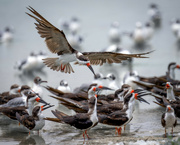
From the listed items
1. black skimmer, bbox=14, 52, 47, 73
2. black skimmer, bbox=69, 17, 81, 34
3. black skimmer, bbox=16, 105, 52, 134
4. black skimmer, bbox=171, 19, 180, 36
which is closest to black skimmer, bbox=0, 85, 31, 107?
black skimmer, bbox=16, 105, 52, 134

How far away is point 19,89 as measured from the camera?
9586 millimetres

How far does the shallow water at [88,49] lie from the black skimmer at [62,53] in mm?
1125

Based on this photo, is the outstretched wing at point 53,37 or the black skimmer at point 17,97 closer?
the outstretched wing at point 53,37

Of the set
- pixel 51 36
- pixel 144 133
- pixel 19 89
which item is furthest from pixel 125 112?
pixel 19 89

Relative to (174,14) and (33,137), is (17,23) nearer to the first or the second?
(174,14)

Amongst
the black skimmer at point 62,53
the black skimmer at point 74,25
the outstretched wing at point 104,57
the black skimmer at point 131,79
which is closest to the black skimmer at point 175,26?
the black skimmer at point 74,25

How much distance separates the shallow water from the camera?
7.04 meters

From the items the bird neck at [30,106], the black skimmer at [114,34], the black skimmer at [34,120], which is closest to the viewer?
the black skimmer at [34,120]

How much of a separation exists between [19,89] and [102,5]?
18.4 m

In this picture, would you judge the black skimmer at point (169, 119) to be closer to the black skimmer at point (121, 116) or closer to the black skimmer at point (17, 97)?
the black skimmer at point (121, 116)

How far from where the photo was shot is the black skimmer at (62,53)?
7.60 metres

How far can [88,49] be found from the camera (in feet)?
54.5

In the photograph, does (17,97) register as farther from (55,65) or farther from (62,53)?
(62,53)

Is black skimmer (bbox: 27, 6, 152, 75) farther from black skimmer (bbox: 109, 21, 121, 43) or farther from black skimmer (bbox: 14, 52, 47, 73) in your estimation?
black skimmer (bbox: 109, 21, 121, 43)
